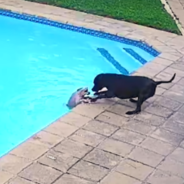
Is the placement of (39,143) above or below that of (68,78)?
above

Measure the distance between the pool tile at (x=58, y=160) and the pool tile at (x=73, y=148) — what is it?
0.05 meters

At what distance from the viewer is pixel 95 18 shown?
8.45 m

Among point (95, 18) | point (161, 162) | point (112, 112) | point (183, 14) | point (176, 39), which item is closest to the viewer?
point (161, 162)

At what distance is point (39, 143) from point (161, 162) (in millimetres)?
963

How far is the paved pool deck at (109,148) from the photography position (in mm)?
4035

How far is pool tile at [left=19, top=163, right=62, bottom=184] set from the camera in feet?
12.9

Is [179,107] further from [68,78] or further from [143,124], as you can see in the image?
[68,78]

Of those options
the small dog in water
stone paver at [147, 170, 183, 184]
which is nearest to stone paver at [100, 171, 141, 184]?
stone paver at [147, 170, 183, 184]

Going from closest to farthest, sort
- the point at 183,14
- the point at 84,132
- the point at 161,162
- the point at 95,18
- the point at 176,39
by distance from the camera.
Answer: the point at 161,162 < the point at 84,132 < the point at 176,39 < the point at 95,18 < the point at 183,14

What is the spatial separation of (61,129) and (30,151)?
0.50 m

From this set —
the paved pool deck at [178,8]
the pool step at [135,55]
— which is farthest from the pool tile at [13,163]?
the paved pool deck at [178,8]

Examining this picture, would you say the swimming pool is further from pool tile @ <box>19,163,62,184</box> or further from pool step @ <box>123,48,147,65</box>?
pool tile @ <box>19,163,62,184</box>

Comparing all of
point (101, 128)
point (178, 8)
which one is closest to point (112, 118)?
point (101, 128)

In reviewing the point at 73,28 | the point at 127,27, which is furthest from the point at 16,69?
the point at 127,27
